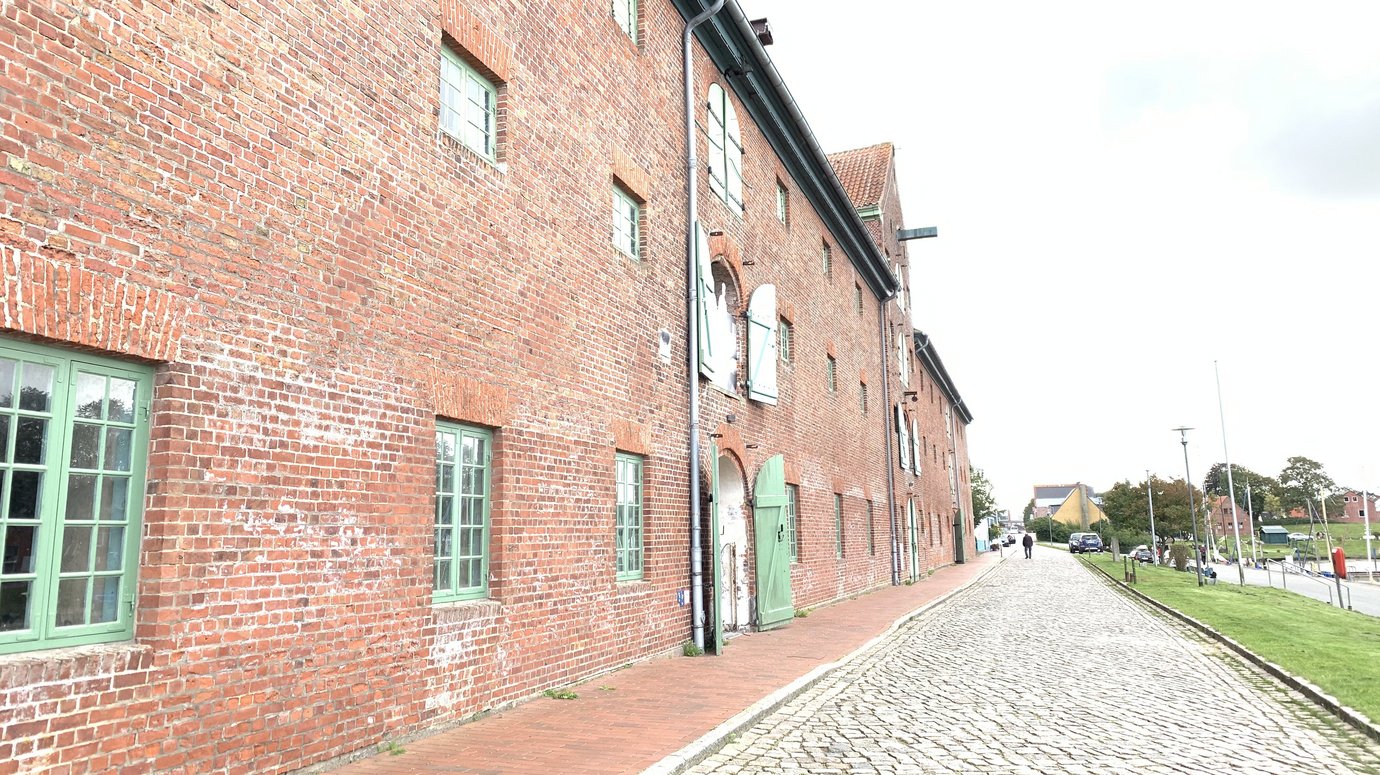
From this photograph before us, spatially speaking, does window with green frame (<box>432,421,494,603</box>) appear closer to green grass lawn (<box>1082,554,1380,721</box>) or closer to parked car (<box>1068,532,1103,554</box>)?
green grass lawn (<box>1082,554,1380,721</box>)

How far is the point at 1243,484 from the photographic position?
108938mm

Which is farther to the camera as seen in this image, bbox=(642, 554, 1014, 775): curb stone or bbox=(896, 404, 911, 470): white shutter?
bbox=(896, 404, 911, 470): white shutter

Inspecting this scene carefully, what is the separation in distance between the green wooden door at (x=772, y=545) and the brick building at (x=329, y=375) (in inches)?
77.9

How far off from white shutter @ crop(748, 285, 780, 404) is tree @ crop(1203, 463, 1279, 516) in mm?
107074

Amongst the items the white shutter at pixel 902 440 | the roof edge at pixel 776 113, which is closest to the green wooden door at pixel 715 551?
the roof edge at pixel 776 113

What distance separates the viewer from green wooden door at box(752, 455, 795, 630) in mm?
13117

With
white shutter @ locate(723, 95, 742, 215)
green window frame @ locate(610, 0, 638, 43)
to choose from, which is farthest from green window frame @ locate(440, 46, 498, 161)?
white shutter @ locate(723, 95, 742, 215)

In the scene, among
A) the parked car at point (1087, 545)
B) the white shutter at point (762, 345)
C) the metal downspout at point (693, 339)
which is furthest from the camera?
the parked car at point (1087, 545)

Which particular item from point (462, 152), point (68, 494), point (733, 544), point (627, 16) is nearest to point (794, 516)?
point (733, 544)

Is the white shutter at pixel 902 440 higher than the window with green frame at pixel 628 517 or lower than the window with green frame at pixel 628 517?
higher

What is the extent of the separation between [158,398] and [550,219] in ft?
13.8

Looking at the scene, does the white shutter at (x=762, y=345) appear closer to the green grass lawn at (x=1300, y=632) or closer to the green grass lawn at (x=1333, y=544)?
the green grass lawn at (x=1300, y=632)

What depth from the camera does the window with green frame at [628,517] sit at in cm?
959

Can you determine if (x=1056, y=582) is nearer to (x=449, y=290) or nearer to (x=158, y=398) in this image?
(x=449, y=290)
